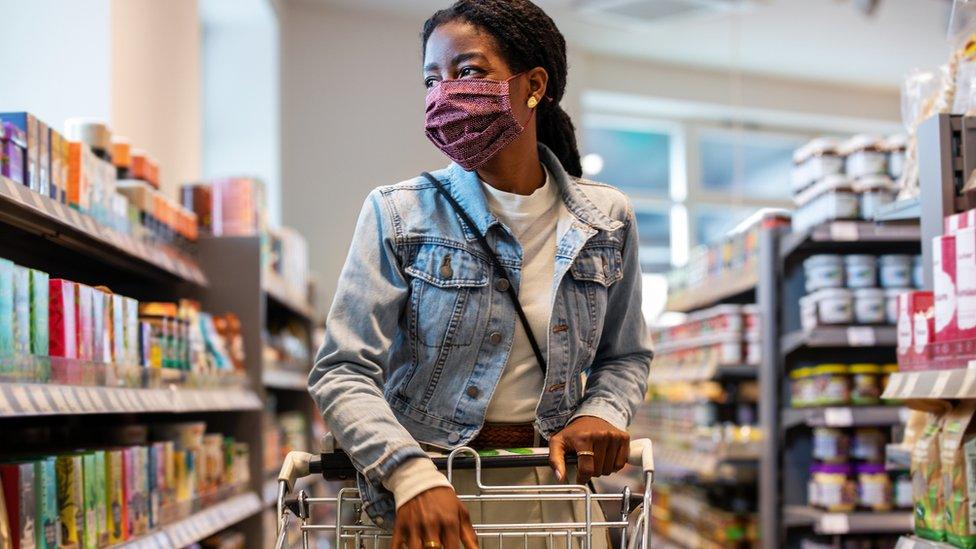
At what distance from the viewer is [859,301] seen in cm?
464

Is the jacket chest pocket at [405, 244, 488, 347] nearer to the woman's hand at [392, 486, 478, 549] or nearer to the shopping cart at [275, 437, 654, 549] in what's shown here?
the shopping cart at [275, 437, 654, 549]

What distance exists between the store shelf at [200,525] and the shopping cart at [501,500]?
135 cm

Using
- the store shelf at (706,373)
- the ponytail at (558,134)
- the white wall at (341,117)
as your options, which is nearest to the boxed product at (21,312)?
the ponytail at (558,134)

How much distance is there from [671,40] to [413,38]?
7.89 ft

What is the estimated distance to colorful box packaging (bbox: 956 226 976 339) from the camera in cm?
229

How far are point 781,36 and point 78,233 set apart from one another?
822 centimetres

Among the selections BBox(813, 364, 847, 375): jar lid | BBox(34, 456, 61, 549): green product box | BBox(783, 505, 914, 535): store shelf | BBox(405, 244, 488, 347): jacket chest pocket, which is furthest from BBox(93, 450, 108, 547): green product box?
BBox(813, 364, 847, 375): jar lid

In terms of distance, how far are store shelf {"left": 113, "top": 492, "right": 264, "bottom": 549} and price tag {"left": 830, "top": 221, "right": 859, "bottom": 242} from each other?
99.5 inches

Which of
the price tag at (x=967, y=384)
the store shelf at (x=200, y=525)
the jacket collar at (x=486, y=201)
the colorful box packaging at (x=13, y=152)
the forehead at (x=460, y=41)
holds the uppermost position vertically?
the forehead at (x=460, y=41)

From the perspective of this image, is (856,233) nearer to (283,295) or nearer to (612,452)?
(283,295)

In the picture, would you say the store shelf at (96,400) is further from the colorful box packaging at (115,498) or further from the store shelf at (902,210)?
the store shelf at (902,210)

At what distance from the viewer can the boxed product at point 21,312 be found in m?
2.30

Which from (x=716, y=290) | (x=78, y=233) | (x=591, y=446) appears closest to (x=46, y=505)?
(x=78, y=233)

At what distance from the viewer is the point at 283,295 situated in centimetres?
555
